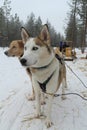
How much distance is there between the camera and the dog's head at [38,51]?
4.10 meters

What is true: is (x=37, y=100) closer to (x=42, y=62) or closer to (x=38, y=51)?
(x=42, y=62)

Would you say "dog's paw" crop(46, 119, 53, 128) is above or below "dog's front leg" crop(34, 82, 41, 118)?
below

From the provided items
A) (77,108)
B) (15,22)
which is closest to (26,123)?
(77,108)

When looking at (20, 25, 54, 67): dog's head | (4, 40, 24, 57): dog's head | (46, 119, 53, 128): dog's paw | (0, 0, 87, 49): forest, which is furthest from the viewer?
(0, 0, 87, 49): forest

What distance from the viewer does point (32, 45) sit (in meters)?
4.23

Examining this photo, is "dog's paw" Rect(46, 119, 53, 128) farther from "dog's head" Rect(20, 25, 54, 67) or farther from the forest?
the forest

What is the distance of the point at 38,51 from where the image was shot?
13.8 feet

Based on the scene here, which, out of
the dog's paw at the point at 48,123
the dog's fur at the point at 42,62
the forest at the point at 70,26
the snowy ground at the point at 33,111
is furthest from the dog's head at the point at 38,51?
the forest at the point at 70,26

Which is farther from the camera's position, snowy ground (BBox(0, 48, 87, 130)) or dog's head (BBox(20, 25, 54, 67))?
snowy ground (BBox(0, 48, 87, 130))

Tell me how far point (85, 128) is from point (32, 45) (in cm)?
186

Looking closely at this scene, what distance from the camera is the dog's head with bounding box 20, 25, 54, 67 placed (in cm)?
410

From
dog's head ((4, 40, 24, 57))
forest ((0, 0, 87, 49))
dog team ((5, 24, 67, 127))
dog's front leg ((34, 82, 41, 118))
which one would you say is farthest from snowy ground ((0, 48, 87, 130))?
forest ((0, 0, 87, 49))

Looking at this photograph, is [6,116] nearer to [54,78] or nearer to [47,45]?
[54,78]

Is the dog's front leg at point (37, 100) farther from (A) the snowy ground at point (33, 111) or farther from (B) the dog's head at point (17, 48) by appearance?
(B) the dog's head at point (17, 48)
